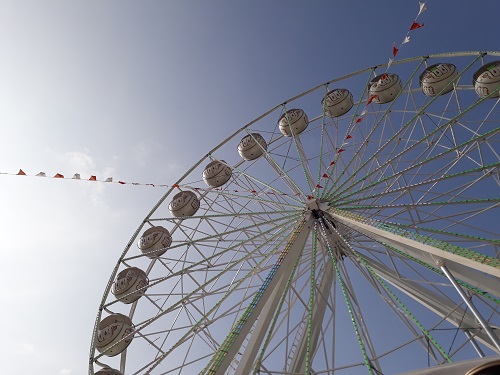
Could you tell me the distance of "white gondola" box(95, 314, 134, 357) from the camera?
1188cm

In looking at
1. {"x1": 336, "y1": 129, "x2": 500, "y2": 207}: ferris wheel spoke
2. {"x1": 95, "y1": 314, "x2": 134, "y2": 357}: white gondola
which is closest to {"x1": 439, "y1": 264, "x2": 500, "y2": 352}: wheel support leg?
{"x1": 336, "y1": 129, "x2": 500, "y2": 207}: ferris wheel spoke

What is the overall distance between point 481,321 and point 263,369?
3783 millimetres

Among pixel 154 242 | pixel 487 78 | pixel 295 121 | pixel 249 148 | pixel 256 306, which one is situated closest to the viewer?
pixel 256 306

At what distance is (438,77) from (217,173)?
8395 millimetres

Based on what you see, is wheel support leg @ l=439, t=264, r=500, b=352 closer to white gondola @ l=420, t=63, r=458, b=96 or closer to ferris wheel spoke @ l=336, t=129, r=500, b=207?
ferris wheel spoke @ l=336, t=129, r=500, b=207

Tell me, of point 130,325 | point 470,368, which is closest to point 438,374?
point 470,368

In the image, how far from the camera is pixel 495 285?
591 cm

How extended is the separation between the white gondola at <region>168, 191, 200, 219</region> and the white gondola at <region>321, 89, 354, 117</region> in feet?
19.5

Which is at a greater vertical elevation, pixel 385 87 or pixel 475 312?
pixel 385 87

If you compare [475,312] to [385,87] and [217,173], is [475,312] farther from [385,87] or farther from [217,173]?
[217,173]

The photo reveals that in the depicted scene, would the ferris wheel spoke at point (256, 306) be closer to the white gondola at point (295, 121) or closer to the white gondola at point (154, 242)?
the white gondola at point (295, 121)

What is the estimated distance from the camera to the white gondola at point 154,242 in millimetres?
13663

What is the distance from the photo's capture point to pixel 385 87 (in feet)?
45.1

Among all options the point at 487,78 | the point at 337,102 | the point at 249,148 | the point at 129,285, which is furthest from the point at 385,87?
the point at 129,285
